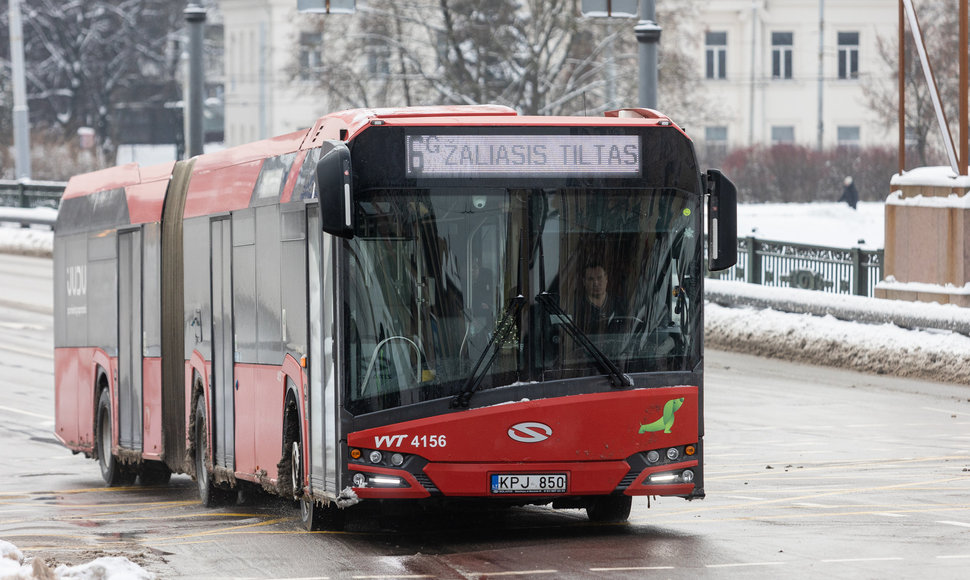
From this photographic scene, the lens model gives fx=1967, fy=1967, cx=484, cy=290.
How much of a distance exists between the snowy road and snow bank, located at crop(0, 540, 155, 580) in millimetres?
451

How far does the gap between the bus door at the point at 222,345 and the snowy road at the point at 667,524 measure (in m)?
0.52

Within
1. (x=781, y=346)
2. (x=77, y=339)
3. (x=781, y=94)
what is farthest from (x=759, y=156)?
(x=77, y=339)

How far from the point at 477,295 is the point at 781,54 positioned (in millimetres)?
65438

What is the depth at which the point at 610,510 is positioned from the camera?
12609mm

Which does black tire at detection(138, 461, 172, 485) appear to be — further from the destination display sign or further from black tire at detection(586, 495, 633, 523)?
the destination display sign

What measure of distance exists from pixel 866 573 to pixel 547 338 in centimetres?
238

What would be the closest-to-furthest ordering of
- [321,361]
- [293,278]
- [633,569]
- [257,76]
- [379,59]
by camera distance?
[633,569]
[321,361]
[293,278]
[379,59]
[257,76]

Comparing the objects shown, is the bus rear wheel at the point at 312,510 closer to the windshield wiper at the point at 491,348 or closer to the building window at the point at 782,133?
the windshield wiper at the point at 491,348

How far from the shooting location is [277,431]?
41.9ft

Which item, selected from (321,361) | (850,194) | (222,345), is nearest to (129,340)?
(222,345)

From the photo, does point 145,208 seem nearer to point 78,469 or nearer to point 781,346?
point 78,469

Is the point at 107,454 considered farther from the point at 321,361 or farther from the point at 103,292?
the point at 321,361

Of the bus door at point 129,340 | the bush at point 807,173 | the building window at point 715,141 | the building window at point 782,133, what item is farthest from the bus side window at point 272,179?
the building window at point 782,133

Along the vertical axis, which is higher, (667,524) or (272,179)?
(272,179)
